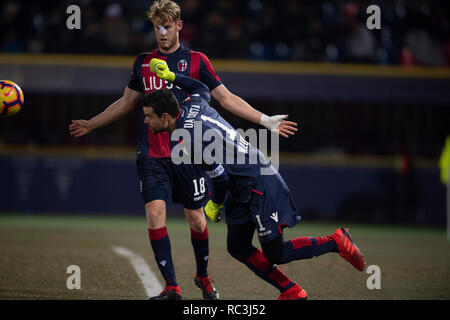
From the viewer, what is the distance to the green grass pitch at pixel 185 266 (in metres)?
6.47

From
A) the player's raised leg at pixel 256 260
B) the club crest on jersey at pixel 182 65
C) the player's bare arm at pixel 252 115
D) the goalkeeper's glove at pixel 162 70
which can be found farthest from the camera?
the club crest on jersey at pixel 182 65

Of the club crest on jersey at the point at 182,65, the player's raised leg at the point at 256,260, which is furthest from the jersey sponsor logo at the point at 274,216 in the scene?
the club crest on jersey at the point at 182,65

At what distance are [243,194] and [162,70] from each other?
4.04 feet

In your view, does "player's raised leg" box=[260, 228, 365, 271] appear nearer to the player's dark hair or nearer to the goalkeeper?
the goalkeeper

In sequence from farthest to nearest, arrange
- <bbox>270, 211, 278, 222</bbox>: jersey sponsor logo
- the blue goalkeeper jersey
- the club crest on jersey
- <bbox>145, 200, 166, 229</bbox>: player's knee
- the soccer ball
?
the soccer ball
the club crest on jersey
<bbox>145, 200, 166, 229</bbox>: player's knee
<bbox>270, 211, 278, 222</bbox>: jersey sponsor logo
the blue goalkeeper jersey

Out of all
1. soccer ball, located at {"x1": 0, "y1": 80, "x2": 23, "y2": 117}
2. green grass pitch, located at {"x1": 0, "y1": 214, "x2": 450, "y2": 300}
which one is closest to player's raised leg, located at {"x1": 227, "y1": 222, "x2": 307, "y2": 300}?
green grass pitch, located at {"x1": 0, "y1": 214, "x2": 450, "y2": 300}

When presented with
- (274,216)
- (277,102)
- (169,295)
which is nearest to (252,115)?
(274,216)

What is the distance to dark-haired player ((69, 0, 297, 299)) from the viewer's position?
6.04 metres

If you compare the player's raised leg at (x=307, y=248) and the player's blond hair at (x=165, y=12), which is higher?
the player's blond hair at (x=165, y=12)

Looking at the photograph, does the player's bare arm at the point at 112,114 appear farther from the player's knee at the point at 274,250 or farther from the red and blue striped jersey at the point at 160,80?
the player's knee at the point at 274,250

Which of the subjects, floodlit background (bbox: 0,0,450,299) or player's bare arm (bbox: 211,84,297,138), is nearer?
player's bare arm (bbox: 211,84,297,138)

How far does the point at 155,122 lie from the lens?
215 inches

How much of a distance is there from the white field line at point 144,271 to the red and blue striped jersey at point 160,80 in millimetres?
1243

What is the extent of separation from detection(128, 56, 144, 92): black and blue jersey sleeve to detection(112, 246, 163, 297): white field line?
182 centimetres
